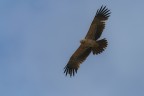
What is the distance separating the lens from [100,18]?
81.8ft

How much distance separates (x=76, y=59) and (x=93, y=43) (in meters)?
1.77

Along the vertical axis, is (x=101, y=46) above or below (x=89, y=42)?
below

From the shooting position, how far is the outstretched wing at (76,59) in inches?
999

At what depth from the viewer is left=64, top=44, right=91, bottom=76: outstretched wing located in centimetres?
2538

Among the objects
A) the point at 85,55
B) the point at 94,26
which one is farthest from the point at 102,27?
the point at 85,55

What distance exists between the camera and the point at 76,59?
2584 cm

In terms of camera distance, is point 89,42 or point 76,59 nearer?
point 89,42

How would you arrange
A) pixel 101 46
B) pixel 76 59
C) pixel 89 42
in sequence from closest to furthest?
pixel 101 46 < pixel 89 42 < pixel 76 59

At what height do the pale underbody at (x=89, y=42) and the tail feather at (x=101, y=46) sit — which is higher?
the pale underbody at (x=89, y=42)

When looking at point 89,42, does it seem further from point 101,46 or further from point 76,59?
point 76,59

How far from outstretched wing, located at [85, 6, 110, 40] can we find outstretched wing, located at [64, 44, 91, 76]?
0.84m

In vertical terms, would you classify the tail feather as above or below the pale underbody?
below

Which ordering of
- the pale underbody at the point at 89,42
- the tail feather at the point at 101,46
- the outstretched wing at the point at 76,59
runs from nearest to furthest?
the tail feather at the point at 101,46, the pale underbody at the point at 89,42, the outstretched wing at the point at 76,59

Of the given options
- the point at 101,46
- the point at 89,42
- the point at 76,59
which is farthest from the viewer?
the point at 76,59
